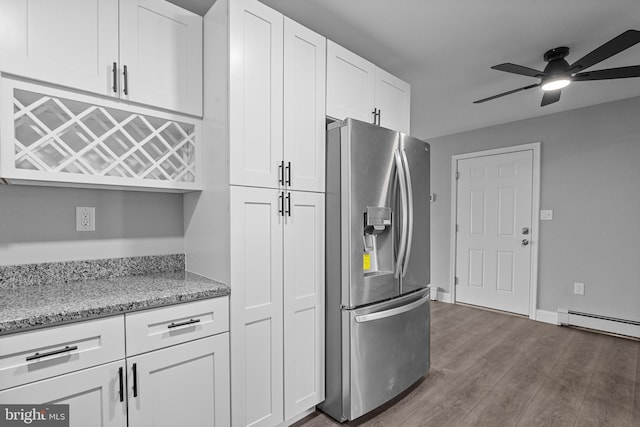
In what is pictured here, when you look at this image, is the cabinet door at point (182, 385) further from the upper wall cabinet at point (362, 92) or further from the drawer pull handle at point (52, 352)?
the upper wall cabinet at point (362, 92)

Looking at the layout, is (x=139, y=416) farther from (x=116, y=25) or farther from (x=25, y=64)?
(x=116, y=25)

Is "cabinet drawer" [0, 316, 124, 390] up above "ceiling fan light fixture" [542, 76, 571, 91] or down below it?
below

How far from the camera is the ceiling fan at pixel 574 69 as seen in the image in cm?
176

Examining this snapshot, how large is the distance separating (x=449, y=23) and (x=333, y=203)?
54.7 inches

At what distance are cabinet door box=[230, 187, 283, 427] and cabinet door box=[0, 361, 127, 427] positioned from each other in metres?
0.49

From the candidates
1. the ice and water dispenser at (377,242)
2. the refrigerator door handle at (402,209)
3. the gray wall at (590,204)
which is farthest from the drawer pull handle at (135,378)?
the gray wall at (590,204)

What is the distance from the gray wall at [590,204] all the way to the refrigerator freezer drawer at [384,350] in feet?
8.26

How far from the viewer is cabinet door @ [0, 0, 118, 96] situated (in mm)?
1256

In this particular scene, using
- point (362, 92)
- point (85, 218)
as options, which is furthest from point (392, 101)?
point (85, 218)

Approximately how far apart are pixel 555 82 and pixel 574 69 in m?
0.14

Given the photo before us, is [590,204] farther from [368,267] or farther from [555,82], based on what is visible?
[368,267]

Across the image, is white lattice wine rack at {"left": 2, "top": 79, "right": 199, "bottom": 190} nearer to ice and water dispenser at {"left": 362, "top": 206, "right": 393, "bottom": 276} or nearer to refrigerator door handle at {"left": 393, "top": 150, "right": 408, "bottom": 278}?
ice and water dispenser at {"left": 362, "top": 206, "right": 393, "bottom": 276}

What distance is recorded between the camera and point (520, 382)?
7.82ft

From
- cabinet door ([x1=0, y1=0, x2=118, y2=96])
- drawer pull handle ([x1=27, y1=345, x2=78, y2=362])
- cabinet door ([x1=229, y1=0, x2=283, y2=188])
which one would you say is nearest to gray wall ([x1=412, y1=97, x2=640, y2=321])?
cabinet door ([x1=229, y1=0, x2=283, y2=188])
